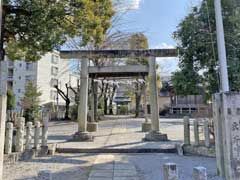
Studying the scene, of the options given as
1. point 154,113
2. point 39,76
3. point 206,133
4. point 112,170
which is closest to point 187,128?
point 206,133

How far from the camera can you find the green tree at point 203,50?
8.38 meters

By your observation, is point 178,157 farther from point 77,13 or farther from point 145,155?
point 77,13

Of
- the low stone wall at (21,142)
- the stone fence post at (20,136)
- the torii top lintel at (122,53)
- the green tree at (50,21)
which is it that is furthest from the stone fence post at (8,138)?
the torii top lintel at (122,53)

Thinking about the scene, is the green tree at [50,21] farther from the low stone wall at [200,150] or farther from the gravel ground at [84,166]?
the low stone wall at [200,150]

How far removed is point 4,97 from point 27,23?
3.95m

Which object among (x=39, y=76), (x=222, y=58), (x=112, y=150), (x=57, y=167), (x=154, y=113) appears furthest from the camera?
(x=39, y=76)

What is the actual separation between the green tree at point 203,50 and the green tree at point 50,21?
2.95 metres

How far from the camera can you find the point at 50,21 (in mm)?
7770

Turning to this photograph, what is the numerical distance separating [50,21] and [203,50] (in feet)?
16.4

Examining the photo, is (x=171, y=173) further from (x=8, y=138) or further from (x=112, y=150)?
(x=112, y=150)

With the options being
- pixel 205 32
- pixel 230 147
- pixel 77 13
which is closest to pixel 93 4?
pixel 77 13

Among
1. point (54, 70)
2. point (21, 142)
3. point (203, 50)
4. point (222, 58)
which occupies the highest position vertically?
point (54, 70)

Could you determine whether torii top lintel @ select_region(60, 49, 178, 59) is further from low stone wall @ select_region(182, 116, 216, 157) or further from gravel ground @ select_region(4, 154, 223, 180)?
gravel ground @ select_region(4, 154, 223, 180)

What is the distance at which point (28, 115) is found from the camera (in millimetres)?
16172
